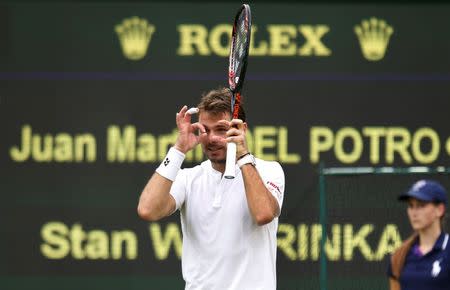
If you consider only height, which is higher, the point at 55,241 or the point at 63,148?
the point at 63,148

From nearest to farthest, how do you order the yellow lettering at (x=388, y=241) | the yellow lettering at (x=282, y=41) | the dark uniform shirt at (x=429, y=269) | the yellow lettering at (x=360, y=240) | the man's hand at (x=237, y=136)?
1. the dark uniform shirt at (x=429, y=269)
2. the man's hand at (x=237, y=136)
3. the yellow lettering at (x=388, y=241)
4. the yellow lettering at (x=360, y=240)
5. the yellow lettering at (x=282, y=41)

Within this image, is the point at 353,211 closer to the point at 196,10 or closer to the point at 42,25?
the point at 196,10

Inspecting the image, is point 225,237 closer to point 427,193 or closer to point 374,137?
point 427,193

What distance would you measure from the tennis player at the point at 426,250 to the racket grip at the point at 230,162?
0.74m

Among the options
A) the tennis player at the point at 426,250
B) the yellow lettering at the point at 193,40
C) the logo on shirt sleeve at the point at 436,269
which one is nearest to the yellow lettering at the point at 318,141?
the yellow lettering at the point at 193,40

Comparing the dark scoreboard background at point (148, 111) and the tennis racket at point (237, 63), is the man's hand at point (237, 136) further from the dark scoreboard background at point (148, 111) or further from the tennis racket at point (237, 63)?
the dark scoreboard background at point (148, 111)

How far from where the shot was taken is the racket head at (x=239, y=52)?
515cm

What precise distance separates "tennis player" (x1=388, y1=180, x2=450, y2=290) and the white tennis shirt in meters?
0.63

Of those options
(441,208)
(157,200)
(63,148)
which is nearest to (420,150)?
(63,148)

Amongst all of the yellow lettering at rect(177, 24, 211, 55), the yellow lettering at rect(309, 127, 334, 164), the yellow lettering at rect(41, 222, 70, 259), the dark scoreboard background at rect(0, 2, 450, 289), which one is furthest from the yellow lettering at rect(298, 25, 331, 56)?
the yellow lettering at rect(41, 222, 70, 259)

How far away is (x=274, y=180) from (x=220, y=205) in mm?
261

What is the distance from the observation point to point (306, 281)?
6699mm

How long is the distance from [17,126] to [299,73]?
166 centimetres

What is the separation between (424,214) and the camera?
430 centimetres
